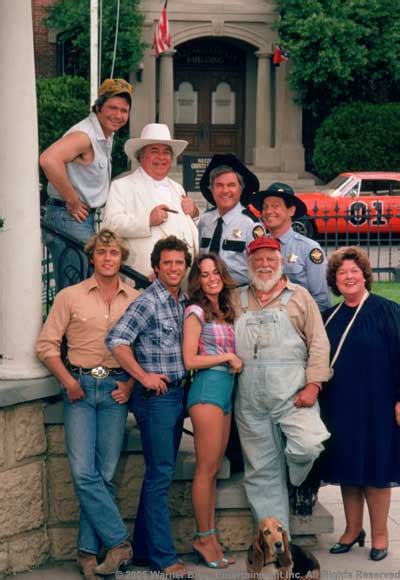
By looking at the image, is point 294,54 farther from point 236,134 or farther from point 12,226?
point 12,226

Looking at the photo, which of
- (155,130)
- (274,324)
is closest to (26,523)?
(274,324)

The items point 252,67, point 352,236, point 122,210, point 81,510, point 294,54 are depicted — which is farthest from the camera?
point 252,67

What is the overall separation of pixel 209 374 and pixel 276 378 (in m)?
0.37

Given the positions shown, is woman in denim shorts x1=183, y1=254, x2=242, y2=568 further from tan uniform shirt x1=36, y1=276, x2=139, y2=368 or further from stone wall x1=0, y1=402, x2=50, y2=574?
stone wall x1=0, y1=402, x2=50, y2=574

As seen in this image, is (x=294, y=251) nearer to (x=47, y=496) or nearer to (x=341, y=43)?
(x=47, y=496)

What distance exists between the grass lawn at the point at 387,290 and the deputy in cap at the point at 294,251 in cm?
850

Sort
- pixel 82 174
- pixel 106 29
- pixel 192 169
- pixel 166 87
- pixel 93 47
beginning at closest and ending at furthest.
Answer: pixel 82 174, pixel 192 169, pixel 93 47, pixel 106 29, pixel 166 87

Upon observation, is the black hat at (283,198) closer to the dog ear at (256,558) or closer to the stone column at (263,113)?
the dog ear at (256,558)

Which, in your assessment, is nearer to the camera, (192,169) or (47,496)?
(47,496)

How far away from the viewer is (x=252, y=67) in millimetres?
34531

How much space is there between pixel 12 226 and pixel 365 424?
7.51 ft


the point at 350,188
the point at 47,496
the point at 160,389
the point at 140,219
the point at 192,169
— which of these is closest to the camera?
the point at 160,389

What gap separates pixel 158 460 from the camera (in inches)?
256

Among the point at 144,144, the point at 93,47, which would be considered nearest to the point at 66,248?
the point at 144,144
